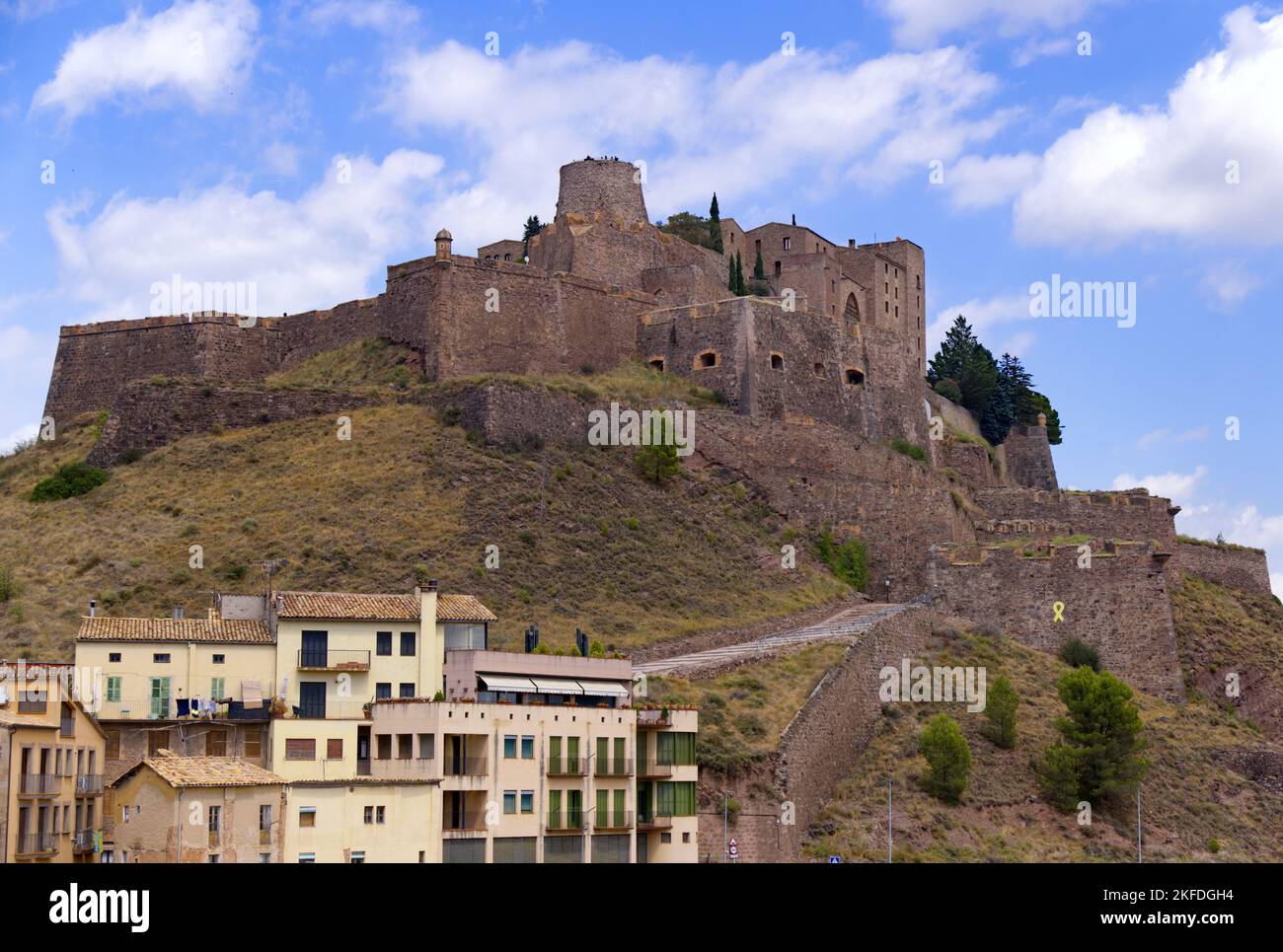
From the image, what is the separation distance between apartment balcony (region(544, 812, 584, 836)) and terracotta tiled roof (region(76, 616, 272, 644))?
28.4 ft

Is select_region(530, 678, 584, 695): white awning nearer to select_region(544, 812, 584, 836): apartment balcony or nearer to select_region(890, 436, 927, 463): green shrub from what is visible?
select_region(544, 812, 584, 836): apartment balcony

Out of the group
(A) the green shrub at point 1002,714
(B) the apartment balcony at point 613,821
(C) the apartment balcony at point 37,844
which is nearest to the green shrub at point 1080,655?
(A) the green shrub at point 1002,714

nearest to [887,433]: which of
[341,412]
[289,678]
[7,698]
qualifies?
[341,412]

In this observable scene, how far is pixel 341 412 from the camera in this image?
3017 inches

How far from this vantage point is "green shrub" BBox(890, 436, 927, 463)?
86.5m

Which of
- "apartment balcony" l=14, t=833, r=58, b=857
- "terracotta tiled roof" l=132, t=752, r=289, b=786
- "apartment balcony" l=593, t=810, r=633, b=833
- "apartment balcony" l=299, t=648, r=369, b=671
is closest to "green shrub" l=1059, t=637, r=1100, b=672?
"apartment balcony" l=593, t=810, r=633, b=833

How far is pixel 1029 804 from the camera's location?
5788 centimetres

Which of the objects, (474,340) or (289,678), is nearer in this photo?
(289,678)

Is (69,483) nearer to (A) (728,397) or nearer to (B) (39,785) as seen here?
(A) (728,397)

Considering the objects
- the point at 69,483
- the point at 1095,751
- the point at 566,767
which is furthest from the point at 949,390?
the point at 566,767

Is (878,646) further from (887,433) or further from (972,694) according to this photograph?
(887,433)
